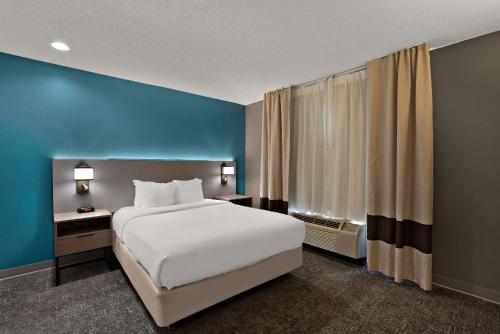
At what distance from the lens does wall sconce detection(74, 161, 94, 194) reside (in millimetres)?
3012

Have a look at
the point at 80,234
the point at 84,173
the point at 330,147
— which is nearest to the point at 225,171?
the point at 330,147

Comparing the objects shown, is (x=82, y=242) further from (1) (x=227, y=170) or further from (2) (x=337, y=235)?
(2) (x=337, y=235)

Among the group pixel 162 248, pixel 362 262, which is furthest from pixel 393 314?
pixel 162 248

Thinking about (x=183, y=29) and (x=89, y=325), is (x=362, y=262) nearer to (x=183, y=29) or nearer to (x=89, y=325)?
(x=89, y=325)

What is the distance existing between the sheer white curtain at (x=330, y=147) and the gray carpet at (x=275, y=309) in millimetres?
1109

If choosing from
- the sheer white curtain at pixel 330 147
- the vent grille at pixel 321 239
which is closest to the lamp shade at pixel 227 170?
the sheer white curtain at pixel 330 147

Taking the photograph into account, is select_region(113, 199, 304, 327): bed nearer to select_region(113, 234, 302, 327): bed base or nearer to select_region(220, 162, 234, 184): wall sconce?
select_region(113, 234, 302, 327): bed base

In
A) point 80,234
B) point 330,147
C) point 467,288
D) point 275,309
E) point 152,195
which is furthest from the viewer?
point 330,147

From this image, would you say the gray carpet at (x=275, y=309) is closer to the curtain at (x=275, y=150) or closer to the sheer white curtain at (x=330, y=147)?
the sheer white curtain at (x=330, y=147)

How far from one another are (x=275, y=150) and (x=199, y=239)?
2.50 meters

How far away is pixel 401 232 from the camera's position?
259 cm

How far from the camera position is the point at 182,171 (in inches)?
161

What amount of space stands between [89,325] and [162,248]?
0.92 meters

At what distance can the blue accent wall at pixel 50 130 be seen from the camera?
2.75 m
